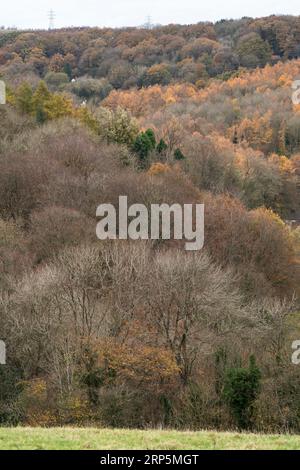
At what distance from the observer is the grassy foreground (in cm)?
1245

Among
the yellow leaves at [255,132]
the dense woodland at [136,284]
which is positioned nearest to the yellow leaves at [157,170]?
the dense woodland at [136,284]

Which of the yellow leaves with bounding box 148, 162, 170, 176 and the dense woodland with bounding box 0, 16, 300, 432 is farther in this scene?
the yellow leaves with bounding box 148, 162, 170, 176

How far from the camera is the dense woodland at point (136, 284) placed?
79.6ft

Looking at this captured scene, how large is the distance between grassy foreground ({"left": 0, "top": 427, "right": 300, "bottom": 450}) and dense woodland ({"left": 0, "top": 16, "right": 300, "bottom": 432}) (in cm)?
906

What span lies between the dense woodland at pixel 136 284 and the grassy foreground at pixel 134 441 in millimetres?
9062

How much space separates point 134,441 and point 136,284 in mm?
16573

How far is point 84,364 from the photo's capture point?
81.8 feet

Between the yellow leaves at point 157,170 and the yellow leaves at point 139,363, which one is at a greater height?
the yellow leaves at point 157,170

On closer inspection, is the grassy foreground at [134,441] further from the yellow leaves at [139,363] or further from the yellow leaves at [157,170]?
the yellow leaves at [157,170]

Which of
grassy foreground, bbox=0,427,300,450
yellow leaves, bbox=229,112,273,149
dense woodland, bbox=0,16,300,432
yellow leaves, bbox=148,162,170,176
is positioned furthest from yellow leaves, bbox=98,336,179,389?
yellow leaves, bbox=229,112,273,149

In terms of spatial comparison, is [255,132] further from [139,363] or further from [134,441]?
[134,441]

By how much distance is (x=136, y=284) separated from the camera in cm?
2936

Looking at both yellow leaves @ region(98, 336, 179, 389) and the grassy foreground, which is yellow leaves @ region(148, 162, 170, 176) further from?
the grassy foreground

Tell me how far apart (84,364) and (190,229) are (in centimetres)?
1720
